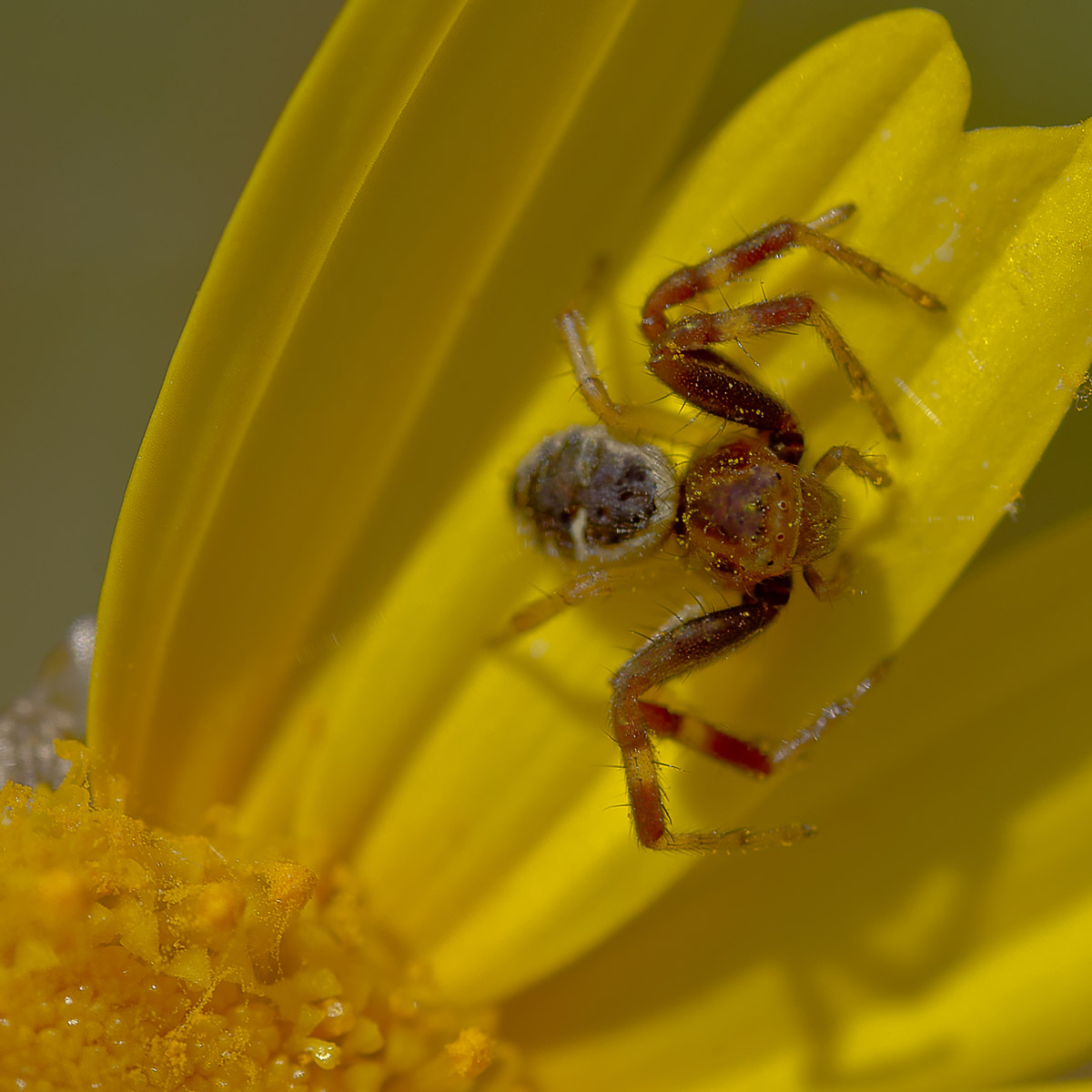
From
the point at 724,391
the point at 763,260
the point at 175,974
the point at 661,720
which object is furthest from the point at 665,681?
the point at 175,974

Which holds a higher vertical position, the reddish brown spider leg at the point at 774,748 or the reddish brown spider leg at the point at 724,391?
the reddish brown spider leg at the point at 724,391

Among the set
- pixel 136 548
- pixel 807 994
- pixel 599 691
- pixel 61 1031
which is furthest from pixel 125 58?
pixel 807 994

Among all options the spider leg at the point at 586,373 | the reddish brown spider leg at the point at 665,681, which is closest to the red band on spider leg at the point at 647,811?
the reddish brown spider leg at the point at 665,681

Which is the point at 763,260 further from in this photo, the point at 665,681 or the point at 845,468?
the point at 665,681

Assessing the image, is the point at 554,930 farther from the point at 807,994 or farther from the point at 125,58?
the point at 125,58

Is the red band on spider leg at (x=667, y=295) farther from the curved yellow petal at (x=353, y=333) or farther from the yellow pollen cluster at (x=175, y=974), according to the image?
the yellow pollen cluster at (x=175, y=974)
